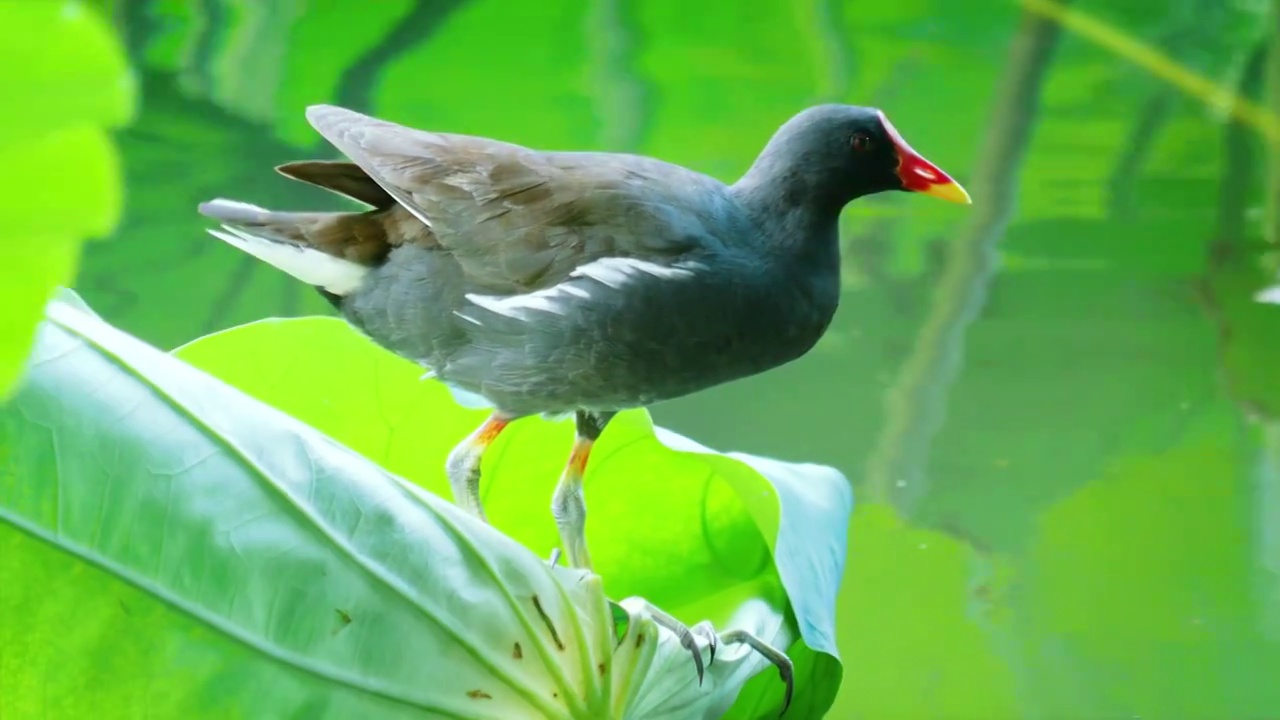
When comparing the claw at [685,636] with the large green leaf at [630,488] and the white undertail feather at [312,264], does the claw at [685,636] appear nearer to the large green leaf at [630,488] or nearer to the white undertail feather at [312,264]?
the large green leaf at [630,488]

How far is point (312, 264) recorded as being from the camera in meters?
0.48

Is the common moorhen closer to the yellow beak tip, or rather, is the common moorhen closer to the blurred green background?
the yellow beak tip

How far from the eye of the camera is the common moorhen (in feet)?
1.42

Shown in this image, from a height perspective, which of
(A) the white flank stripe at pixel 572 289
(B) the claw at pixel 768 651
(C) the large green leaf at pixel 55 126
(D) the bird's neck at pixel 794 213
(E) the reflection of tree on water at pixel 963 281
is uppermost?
(C) the large green leaf at pixel 55 126

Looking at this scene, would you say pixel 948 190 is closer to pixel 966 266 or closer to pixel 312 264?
pixel 312 264

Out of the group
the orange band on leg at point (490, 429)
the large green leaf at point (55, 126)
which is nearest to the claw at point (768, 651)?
the orange band on leg at point (490, 429)

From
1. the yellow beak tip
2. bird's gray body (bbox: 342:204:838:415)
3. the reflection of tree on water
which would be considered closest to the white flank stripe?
bird's gray body (bbox: 342:204:838:415)

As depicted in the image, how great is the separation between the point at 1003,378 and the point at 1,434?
689mm

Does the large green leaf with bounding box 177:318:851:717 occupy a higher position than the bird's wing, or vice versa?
the bird's wing

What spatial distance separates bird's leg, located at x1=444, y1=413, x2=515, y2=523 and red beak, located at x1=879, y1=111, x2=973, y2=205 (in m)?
0.16

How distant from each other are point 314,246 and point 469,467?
10 cm

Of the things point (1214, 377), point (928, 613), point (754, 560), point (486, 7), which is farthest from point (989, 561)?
point (486, 7)

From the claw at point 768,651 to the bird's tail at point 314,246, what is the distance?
177 mm

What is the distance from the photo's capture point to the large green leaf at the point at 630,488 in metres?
0.48
